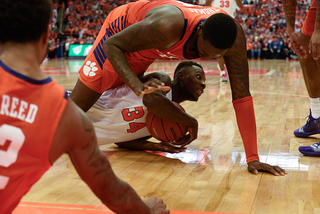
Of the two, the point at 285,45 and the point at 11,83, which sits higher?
the point at 11,83

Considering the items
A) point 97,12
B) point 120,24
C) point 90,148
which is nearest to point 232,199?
point 90,148

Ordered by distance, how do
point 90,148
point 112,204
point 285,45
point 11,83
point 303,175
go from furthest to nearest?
1. point 285,45
2. point 303,175
3. point 112,204
4. point 90,148
5. point 11,83

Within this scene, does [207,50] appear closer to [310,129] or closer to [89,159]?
[89,159]

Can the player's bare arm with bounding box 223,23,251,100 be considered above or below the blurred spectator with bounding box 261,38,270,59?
above

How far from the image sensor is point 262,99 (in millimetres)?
6023

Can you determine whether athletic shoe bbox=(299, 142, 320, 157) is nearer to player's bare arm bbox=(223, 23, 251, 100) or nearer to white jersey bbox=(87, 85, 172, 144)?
player's bare arm bbox=(223, 23, 251, 100)

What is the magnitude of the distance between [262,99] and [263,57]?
13.3 meters

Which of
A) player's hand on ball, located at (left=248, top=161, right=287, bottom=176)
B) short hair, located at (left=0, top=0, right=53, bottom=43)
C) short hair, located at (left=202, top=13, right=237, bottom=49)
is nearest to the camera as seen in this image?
short hair, located at (left=0, top=0, right=53, bottom=43)

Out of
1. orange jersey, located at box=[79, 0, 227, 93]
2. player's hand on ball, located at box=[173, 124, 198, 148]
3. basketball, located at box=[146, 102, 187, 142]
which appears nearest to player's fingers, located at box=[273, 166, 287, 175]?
player's hand on ball, located at box=[173, 124, 198, 148]

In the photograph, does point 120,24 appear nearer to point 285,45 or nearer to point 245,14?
point 285,45

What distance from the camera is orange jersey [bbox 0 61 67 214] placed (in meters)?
1.10

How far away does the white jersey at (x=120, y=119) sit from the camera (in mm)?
3166

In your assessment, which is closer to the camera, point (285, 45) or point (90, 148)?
point (90, 148)

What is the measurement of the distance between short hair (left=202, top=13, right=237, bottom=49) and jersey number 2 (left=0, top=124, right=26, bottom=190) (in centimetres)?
148
